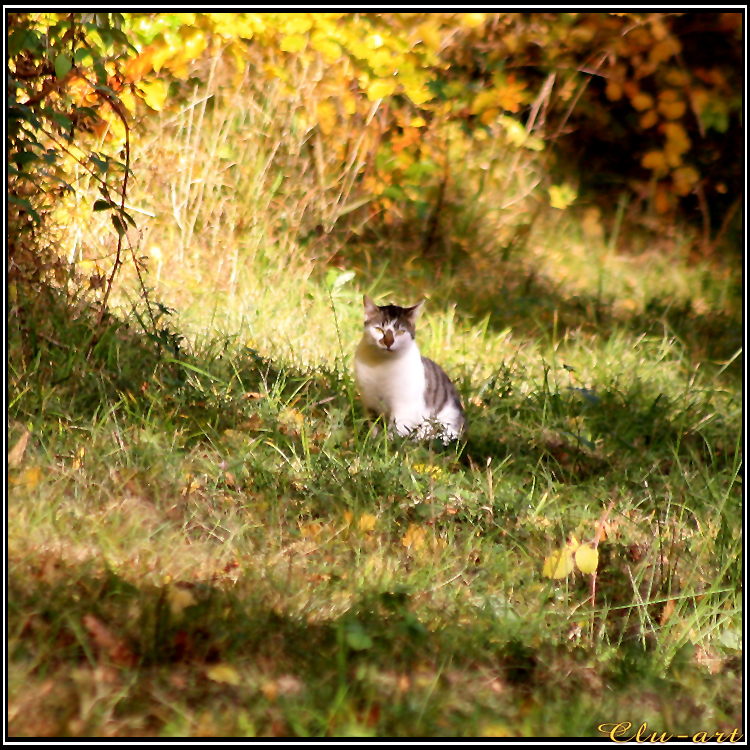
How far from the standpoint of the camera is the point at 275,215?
5.37m

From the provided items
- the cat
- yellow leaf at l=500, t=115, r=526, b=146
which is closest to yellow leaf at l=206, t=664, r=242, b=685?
the cat

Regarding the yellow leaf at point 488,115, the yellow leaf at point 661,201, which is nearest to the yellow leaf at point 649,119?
the yellow leaf at point 661,201

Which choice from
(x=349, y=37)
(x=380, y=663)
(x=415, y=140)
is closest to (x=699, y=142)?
(x=415, y=140)

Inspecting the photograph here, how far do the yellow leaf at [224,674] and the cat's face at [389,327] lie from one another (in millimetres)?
1960

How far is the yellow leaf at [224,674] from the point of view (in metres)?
1.99

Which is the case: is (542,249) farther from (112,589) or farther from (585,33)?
(112,589)

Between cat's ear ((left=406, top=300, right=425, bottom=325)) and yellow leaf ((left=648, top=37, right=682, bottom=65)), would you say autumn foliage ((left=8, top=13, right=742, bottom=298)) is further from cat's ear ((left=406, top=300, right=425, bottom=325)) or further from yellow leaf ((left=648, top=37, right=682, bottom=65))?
cat's ear ((left=406, top=300, right=425, bottom=325))

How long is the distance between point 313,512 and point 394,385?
37.5 inches

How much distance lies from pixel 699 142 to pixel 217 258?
197 inches

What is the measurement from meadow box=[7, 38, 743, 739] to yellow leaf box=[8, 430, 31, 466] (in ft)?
0.04

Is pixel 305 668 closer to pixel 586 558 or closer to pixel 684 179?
pixel 586 558

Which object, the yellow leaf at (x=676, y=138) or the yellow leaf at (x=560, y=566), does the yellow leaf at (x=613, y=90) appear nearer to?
the yellow leaf at (x=676, y=138)

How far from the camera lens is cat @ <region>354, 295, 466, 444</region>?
3.75 m
